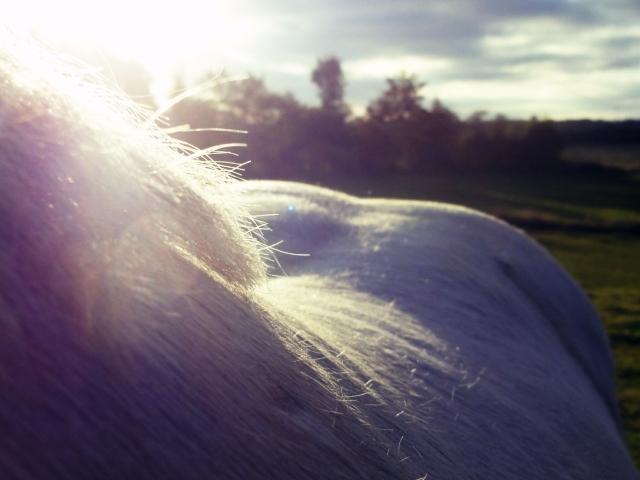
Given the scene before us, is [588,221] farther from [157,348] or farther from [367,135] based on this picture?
[157,348]

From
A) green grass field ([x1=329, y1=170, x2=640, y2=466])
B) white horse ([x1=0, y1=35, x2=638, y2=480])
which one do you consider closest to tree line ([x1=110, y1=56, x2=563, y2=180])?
green grass field ([x1=329, y1=170, x2=640, y2=466])

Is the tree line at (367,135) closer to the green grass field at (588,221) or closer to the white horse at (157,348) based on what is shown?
the green grass field at (588,221)

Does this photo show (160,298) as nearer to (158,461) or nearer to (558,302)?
(158,461)

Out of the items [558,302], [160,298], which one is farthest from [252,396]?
[558,302]

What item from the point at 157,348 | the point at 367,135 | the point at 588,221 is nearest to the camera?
the point at 157,348

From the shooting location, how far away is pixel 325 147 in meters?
23.4

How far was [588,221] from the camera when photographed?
22984mm

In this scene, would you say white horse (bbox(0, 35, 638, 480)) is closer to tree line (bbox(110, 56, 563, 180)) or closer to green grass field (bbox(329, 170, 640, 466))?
green grass field (bbox(329, 170, 640, 466))

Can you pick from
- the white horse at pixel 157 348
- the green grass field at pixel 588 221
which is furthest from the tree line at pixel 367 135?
the white horse at pixel 157 348

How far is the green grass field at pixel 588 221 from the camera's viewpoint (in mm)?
11398

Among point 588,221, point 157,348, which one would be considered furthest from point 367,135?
point 157,348

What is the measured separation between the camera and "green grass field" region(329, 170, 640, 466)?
11398 millimetres

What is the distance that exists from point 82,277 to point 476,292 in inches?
105

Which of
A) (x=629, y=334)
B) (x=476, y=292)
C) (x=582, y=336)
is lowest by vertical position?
(x=629, y=334)
